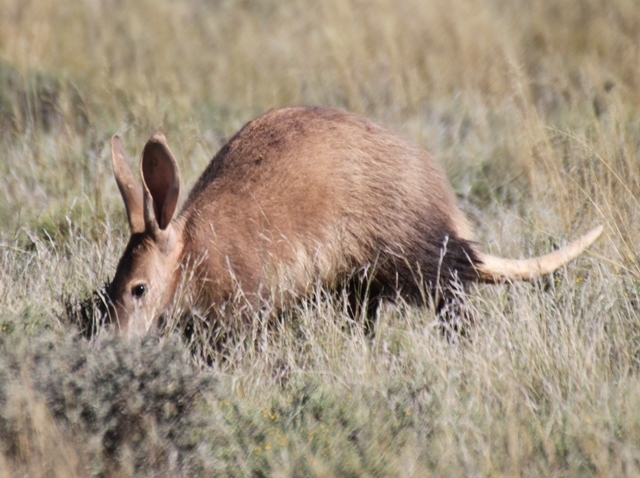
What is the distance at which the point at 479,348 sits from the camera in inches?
170

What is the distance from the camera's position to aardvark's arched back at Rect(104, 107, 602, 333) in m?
4.55

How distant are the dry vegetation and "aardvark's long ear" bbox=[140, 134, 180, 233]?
68 cm

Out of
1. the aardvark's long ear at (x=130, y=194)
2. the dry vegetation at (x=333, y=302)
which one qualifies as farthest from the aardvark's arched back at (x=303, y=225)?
the dry vegetation at (x=333, y=302)

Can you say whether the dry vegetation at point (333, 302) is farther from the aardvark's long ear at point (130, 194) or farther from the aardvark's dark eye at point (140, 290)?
the aardvark's long ear at point (130, 194)

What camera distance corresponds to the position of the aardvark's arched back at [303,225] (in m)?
4.55

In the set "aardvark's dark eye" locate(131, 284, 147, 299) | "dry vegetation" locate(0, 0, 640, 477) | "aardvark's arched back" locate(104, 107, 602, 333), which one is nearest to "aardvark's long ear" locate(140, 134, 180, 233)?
"aardvark's arched back" locate(104, 107, 602, 333)

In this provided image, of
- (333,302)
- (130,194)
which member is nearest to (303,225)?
(333,302)

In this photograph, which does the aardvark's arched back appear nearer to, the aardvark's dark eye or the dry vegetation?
the aardvark's dark eye

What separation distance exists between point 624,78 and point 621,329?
445 cm

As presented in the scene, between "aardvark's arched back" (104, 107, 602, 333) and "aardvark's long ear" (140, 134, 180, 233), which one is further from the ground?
"aardvark's long ear" (140, 134, 180, 233)

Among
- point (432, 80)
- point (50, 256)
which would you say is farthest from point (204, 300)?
point (432, 80)

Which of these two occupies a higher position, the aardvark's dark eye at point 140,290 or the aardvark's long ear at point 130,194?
the aardvark's long ear at point 130,194

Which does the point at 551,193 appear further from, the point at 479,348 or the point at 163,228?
the point at 163,228

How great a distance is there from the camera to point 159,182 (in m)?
4.60
